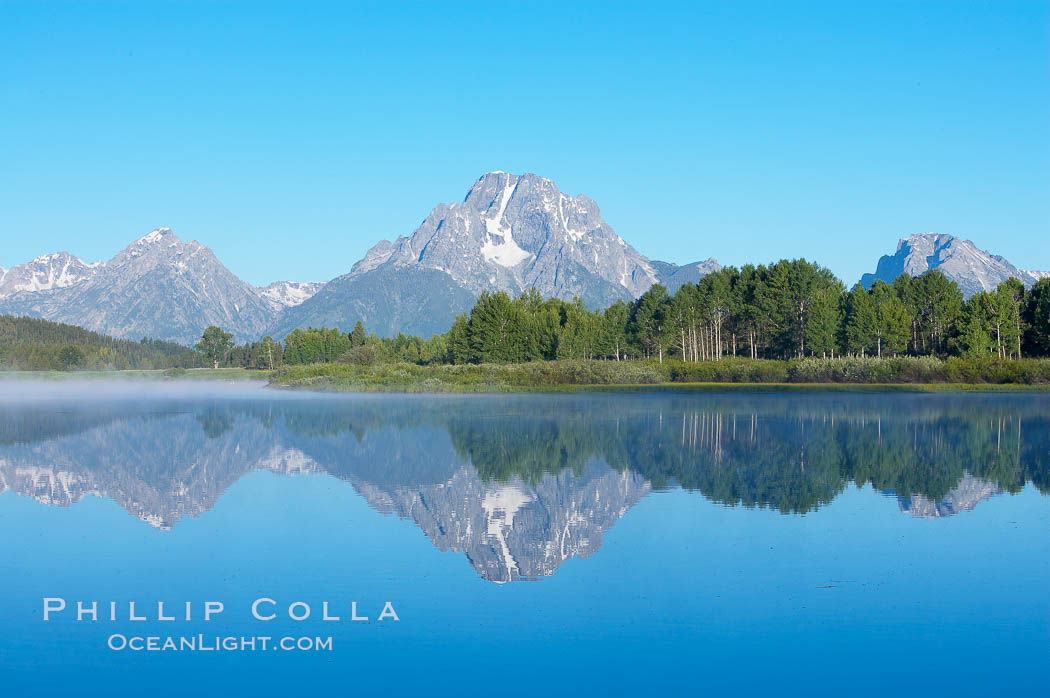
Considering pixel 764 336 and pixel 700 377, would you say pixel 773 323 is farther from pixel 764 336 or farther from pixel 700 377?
pixel 700 377

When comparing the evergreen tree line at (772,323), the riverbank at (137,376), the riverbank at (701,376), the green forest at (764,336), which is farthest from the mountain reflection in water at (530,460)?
the riverbank at (137,376)

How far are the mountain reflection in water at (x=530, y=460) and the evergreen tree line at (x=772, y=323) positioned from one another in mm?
38611

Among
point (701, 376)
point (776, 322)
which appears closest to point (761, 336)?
point (776, 322)

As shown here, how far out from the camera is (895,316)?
289 feet

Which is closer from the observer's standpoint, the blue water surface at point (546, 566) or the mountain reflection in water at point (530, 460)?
the blue water surface at point (546, 566)

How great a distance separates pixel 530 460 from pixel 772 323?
3062 inches

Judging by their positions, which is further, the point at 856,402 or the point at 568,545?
the point at 856,402

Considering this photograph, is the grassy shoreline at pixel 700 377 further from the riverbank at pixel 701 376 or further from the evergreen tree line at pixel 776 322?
the evergreen tree line at pixel 776 322

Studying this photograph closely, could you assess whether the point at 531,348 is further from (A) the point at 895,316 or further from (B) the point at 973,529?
(B) the point at 973,529

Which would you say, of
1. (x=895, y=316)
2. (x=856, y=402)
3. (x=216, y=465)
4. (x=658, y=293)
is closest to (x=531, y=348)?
(x=658, y=293)

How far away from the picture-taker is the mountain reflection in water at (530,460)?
18.5m

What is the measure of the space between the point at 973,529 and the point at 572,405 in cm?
3835

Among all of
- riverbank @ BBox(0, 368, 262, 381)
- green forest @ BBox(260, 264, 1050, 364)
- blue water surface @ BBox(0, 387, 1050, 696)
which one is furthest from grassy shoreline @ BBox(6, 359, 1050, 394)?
riverbank @ BBox(0, 368, 262, 381)

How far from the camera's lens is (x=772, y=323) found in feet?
324
